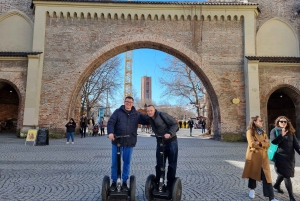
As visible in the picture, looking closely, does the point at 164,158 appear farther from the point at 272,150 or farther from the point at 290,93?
the point at 290,93

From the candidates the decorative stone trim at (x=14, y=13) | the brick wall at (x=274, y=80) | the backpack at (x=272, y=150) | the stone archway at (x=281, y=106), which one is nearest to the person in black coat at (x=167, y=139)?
the backpack at (x=272, y=150)

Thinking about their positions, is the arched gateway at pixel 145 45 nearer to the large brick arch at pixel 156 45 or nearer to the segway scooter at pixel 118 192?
the large brick arch at pixel 156 45

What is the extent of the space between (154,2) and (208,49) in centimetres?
512

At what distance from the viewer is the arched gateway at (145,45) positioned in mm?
16594

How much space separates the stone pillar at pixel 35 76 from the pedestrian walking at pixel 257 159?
14781 millimetres

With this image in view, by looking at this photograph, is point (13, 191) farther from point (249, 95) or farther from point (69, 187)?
point (249, 95)

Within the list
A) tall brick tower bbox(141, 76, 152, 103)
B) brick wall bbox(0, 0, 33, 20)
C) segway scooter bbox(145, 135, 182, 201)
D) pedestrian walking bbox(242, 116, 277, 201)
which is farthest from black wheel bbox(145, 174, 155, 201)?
tall brick tower bbox(141, 76, 152, 103)

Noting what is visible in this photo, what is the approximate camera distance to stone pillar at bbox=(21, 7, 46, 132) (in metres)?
16.1

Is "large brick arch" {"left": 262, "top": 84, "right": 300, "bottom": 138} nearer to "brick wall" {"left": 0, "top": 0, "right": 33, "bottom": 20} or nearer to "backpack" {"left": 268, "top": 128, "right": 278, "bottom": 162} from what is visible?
"backpack" {"left": 268, "top": 128, "right": 278, "bottom": 162}

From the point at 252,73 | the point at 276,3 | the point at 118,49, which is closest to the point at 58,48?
the point at 118,49

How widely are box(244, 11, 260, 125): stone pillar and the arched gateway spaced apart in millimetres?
66

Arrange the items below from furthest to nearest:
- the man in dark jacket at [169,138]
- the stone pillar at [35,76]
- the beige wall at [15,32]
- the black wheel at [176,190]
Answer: the beige wall at [15,32], the stone pillar at [35,76], the man in dark jacket at [169,138], the black wheel at [176,190]

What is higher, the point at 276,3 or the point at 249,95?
the point at 276,3

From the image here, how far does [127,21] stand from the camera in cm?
1770
